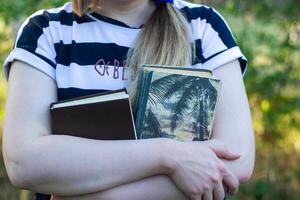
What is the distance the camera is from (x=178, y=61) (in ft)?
5.93

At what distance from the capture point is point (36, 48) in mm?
1765

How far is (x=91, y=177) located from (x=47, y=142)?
0.14 meters

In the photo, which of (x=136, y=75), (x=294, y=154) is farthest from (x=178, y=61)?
(x=294, y=154)

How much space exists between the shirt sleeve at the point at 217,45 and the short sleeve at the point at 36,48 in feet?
1.40

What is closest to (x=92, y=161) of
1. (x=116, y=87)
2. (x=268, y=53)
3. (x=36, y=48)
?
(x=116, y=87)

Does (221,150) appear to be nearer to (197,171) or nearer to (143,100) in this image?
(197,171)

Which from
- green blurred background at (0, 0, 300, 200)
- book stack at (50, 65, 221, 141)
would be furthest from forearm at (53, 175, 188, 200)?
green blurred background at (0, 0, 300, 200)

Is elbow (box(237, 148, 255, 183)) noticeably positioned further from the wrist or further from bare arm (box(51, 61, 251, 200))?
the wrist

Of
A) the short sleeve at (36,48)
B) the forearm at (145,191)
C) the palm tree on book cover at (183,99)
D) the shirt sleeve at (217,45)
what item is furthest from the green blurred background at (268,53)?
the forearm at (145,191)

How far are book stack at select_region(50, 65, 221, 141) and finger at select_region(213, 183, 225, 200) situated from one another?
0.47 ft

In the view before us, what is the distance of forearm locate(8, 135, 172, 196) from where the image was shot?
1.63 metres

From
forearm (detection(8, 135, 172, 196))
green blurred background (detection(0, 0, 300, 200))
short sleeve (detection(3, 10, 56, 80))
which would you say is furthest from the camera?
green blurred background (detection(0, 0, 300, 200))

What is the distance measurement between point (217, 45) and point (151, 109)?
315 millimetres

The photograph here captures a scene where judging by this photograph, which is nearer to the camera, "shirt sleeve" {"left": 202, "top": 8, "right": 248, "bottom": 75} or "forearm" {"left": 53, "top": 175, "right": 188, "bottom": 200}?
"forearm" {"left": 53, "top": 175, "right": 188, "bottom": 200}
